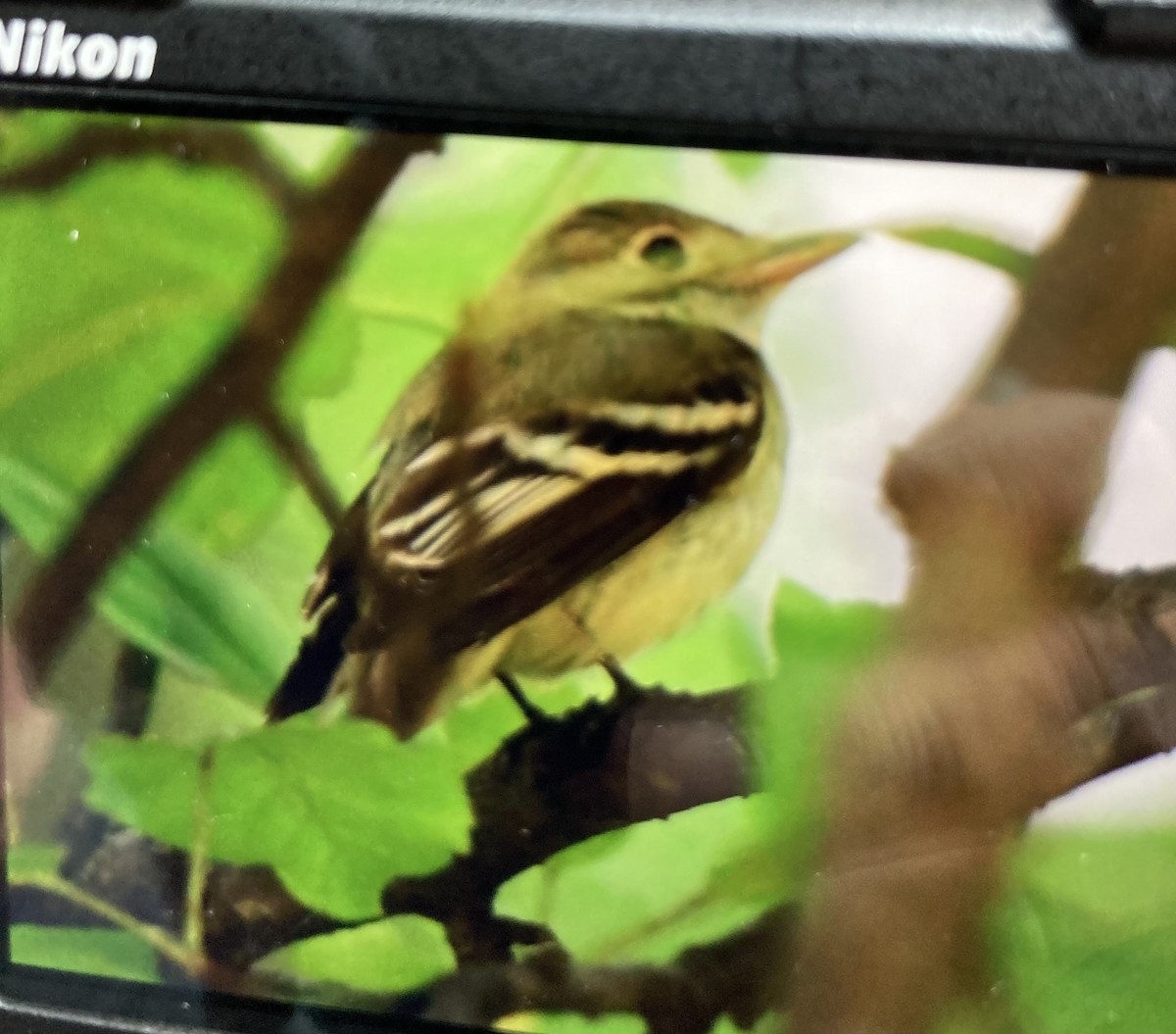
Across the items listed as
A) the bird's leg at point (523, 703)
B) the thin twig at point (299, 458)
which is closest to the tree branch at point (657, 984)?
the bird's leg at point (523, 703)

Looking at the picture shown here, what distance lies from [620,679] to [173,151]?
0.28m

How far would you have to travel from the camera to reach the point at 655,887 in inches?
15.5

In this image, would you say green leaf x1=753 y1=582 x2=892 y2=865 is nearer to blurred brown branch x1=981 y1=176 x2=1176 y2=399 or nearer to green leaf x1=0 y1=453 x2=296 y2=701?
blurred brown branch x1=981 y1=176 x2=1176 y2=399

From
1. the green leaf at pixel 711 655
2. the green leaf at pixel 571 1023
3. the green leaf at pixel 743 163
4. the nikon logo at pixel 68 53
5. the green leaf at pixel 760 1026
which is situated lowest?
the green leaf at pixel 571 1023

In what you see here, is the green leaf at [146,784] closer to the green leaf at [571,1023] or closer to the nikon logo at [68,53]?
the green leaf at [571,1023]

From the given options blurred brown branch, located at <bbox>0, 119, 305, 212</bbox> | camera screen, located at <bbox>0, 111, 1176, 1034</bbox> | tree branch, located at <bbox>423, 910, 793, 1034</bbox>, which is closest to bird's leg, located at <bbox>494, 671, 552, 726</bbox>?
camera screen, located at <bbox>0, 111, 1176, 1034</bbox>

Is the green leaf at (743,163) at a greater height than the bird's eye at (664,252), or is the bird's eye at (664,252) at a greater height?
the green leaf at (743,163)

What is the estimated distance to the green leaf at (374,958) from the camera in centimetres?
41

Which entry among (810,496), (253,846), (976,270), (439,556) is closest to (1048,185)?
(976,270)

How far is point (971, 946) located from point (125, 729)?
14.9 inches

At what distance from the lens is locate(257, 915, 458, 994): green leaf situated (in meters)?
0.41

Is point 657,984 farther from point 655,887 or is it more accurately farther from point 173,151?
point 173,151

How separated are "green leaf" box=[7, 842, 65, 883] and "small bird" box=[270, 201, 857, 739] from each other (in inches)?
7.5

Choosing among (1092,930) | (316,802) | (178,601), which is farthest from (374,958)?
(1092,930)
